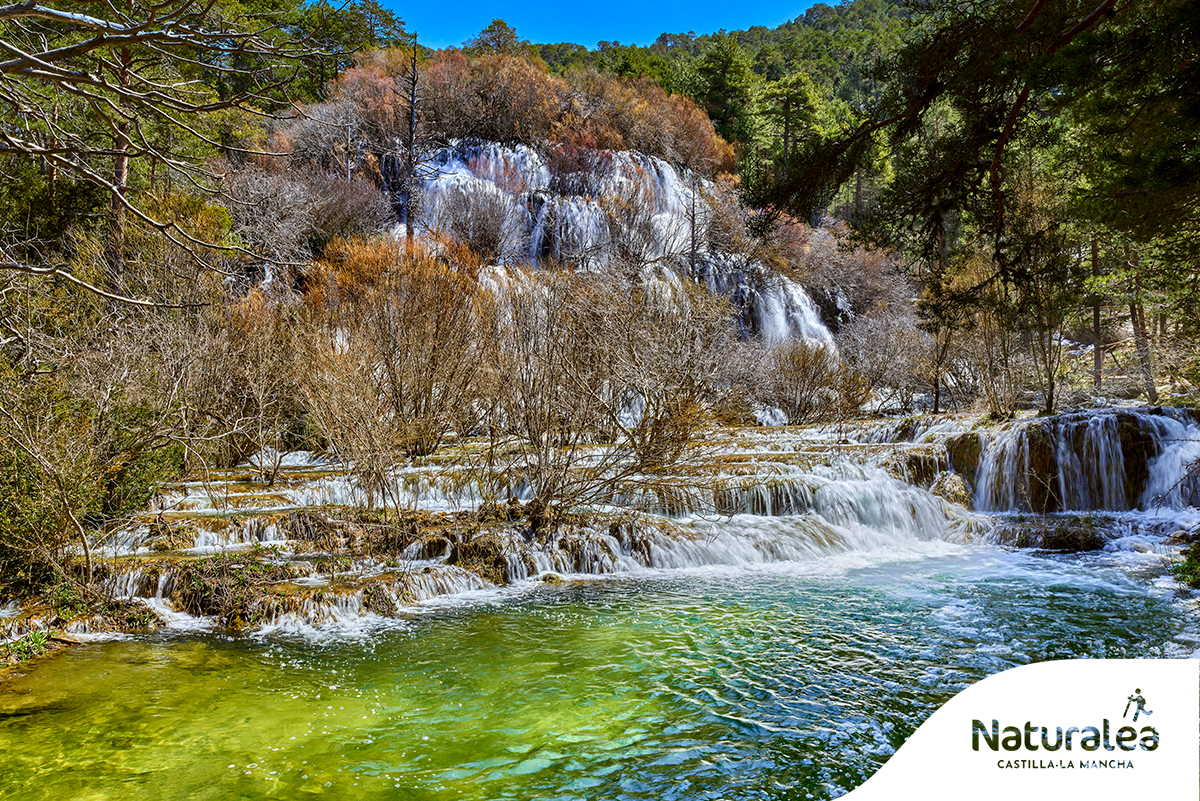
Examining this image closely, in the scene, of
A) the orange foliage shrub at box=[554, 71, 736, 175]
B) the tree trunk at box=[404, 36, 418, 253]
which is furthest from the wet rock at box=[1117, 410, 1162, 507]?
the orange foliage shrub at box=[554, 71, 736, 175]

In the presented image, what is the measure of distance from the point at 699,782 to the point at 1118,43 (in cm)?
594

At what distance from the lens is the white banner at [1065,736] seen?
3283 mm

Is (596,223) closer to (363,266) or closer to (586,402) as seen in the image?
(363,266)

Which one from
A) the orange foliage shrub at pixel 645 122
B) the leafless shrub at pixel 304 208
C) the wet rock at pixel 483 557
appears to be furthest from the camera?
the orange foliage shrub at pixel 645 122

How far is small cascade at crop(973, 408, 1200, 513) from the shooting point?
11875 mm

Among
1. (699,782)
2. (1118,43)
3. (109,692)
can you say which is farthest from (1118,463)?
(109,692)

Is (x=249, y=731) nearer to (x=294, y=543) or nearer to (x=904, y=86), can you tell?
(x=294, y=543)

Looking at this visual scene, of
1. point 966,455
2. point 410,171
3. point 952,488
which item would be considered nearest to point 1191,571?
point 952,488

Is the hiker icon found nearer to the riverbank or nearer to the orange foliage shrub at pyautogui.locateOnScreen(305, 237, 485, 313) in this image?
the riverbank

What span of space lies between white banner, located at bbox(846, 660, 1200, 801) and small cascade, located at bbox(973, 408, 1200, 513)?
928cm

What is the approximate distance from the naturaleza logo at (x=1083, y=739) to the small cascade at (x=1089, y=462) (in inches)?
371

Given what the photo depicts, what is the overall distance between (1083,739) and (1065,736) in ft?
0.25

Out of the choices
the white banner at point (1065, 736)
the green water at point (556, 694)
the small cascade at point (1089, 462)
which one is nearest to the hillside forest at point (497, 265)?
the small cascade at point (1089, 462)

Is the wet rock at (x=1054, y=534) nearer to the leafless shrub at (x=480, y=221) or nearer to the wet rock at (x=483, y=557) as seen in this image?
the wet rock at (x=483, y=557)
